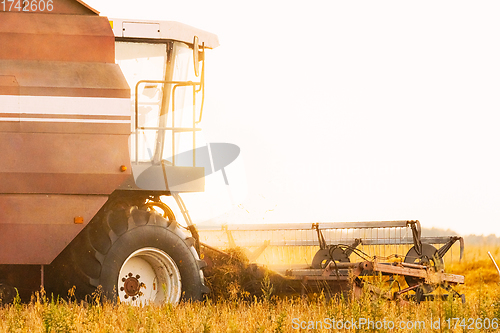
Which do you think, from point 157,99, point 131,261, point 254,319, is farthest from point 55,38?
point 254,319

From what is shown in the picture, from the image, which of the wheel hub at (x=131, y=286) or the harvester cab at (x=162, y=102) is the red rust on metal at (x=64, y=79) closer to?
the harvester cab at (x=162, y=102)

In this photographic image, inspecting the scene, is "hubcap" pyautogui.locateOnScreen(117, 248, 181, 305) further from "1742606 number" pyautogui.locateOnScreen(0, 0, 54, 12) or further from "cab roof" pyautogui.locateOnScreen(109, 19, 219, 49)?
"1742606 number" pyautogui.locateOnScreen(0, 0, 54, 12)

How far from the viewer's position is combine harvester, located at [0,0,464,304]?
5664 millimetres

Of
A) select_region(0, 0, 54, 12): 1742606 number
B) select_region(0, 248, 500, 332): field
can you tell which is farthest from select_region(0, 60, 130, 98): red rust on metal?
select_region(0, 248, 500, 332): field

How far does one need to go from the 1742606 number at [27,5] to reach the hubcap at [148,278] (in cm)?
266

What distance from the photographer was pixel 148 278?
6.17 m

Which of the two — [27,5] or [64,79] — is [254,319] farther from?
[27,5]

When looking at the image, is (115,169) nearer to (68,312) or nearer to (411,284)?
(68,312)

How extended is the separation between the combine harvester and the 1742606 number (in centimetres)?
1

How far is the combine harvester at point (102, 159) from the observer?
566 cm

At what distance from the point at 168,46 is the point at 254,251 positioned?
2832mm

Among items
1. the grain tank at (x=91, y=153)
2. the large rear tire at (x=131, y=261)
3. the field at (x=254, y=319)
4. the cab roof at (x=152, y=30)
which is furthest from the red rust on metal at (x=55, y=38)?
the field at (x=254, y=319)

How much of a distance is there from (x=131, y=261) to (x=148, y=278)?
0.26 m

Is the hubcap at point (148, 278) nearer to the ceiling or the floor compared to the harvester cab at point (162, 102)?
nearer to the floor
